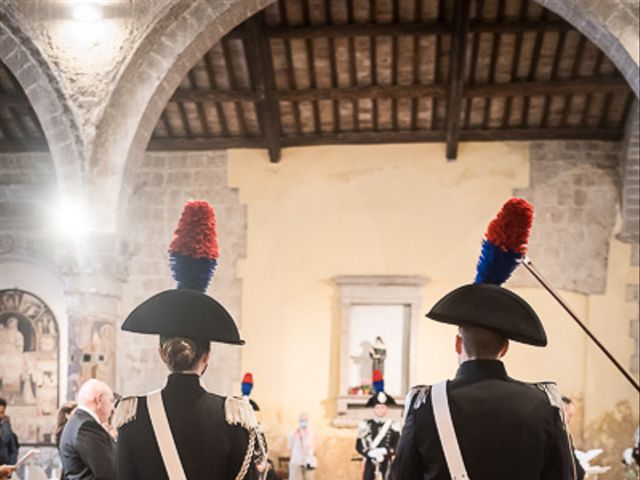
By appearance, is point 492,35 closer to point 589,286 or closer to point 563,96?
point 563,96

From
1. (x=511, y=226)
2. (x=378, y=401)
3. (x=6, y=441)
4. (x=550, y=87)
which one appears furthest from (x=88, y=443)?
(x=550, y=87)

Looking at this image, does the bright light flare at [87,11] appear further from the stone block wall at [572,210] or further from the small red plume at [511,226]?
the stone block wall at [572,210]

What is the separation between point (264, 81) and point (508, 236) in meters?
8.76

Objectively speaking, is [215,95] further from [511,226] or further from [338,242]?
[511,226]

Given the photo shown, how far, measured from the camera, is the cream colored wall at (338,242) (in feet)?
39.7

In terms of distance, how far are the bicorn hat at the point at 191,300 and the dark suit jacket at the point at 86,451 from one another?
5.54ft

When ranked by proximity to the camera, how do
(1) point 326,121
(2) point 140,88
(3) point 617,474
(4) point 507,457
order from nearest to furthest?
(4) point 507,457, (2) point 140,88, (3) point 617,474, (1) point 326,121

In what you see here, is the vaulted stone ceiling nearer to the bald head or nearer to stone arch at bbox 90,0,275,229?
stone arch at bbox 90,0,275,229

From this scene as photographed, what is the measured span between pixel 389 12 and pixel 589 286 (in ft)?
13.4

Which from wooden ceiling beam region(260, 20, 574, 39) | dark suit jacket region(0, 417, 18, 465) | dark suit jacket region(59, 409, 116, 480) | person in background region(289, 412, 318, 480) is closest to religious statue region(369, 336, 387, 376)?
person in background region(289, 412, 318, 480)

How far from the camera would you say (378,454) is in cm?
986

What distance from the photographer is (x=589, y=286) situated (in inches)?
466

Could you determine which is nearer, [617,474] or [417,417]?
[417,417]

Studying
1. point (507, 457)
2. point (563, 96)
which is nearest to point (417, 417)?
point (507, 457)
